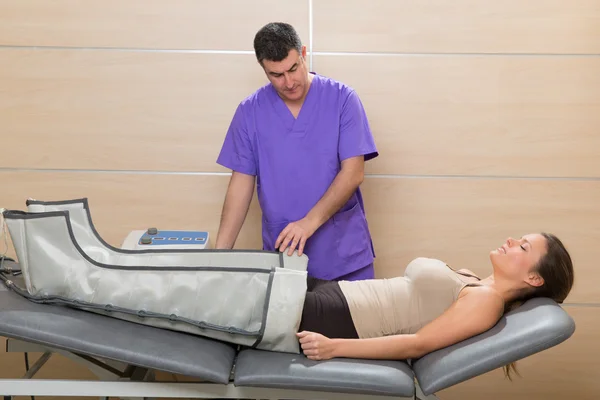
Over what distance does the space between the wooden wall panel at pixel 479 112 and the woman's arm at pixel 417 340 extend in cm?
101

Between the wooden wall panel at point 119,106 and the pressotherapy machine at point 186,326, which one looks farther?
the wooden wall panel at point 119,106

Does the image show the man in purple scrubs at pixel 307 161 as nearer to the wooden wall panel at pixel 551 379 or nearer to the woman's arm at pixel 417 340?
the woman's arm at pixel 417 340

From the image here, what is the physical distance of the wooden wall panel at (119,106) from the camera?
8.64 feet

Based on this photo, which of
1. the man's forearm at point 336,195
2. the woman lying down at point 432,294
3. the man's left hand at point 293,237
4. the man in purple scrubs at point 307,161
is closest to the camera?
the woman lying down at point 432,294

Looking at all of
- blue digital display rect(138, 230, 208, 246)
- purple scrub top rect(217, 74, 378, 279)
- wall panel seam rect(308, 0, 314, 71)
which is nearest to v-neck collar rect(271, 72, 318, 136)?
purple scrub top rect(217, 74, 378, 279)

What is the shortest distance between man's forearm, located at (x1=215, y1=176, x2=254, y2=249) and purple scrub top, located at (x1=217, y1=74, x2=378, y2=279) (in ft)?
0.15

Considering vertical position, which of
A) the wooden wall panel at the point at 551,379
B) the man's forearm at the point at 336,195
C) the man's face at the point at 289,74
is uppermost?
the man's face at the point at 289,74

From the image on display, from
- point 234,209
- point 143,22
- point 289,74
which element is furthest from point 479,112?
point 143,22

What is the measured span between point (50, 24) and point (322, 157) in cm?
117

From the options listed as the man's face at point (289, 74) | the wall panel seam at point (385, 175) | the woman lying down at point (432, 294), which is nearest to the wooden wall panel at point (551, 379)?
the wall panel seam at point (385, 175)

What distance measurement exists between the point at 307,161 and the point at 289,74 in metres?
0.31

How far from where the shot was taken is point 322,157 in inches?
89.7

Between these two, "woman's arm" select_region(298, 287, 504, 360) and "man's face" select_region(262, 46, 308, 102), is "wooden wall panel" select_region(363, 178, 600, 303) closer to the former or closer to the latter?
"man's face" select_region(262, 46, 308, 102)

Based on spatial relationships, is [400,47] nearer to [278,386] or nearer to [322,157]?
[322,157]
